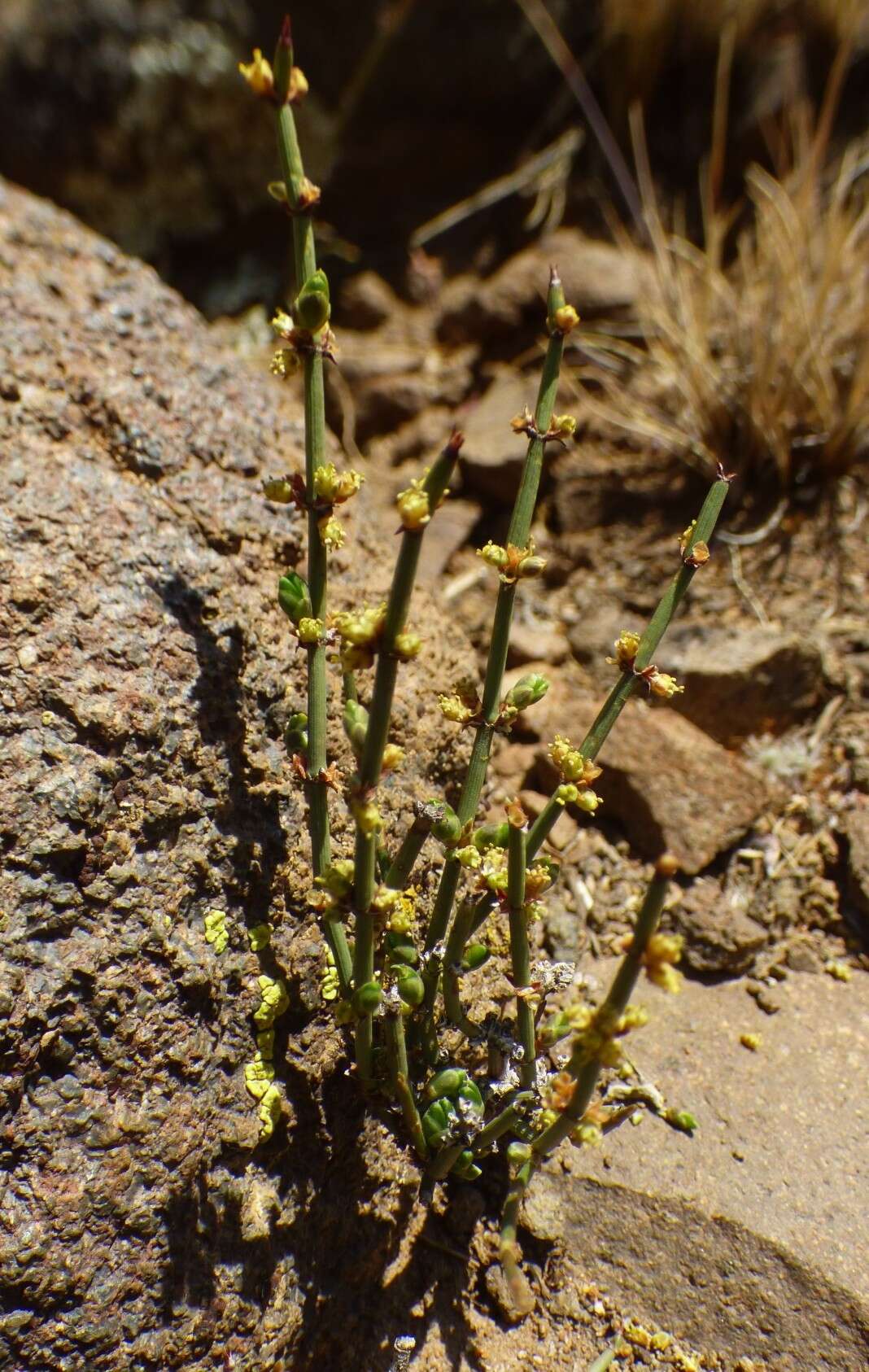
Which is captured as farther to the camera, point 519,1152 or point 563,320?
point 519,1152

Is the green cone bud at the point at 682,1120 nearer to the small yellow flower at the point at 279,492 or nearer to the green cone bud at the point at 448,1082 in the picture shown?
the green cone bud at the point at 448,1082

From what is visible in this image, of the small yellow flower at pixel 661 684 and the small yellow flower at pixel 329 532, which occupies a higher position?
the small yellow flower at pixel 329 532

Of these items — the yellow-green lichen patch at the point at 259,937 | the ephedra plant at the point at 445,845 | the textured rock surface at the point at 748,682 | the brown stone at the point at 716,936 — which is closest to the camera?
the ephedra plant at the point at 445,845

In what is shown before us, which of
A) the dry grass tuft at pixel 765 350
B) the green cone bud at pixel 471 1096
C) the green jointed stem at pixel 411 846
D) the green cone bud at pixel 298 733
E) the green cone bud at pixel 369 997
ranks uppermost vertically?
the dry grass tuft at pixel 765 350

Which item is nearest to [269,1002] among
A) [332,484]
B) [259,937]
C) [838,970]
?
[259,937]

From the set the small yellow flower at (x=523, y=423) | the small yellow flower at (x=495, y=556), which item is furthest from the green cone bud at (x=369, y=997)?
the small yellow flower at (x=523, y=423)

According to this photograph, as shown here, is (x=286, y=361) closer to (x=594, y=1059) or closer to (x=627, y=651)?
(x=627, y=651)
